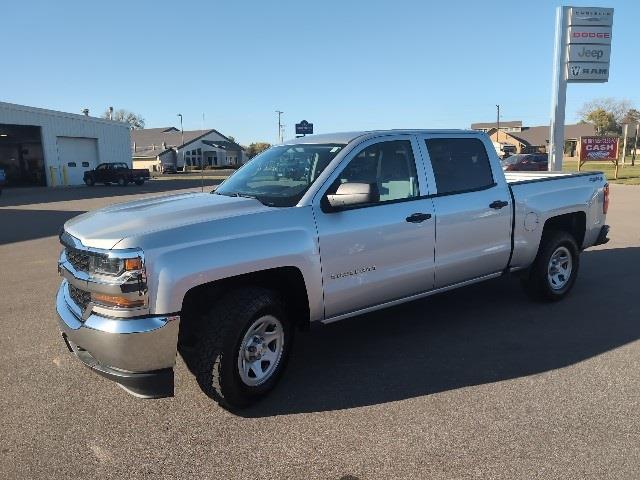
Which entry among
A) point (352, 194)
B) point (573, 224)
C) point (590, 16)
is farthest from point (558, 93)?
point (352, 194)

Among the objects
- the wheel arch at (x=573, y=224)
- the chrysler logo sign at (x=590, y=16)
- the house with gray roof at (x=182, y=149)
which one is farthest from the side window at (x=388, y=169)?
the house with gray roof at (x=182, y=149)

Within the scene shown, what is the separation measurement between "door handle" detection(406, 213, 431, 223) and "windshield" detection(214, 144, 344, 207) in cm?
82

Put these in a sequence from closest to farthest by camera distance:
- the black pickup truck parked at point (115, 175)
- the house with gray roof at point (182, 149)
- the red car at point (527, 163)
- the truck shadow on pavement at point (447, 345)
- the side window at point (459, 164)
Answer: the truck shadow on pavement at point (447, 345)
the side window at point (459, 164)
the red car at point (527, 163)
the black pickup truck parked at point (115, 175)
the house with gray roof at point (182, 149)

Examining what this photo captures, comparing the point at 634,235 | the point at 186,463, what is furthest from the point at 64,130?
the point at 186,463

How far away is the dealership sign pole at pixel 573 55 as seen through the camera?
19.5m

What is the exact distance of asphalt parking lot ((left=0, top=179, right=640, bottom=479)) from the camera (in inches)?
119

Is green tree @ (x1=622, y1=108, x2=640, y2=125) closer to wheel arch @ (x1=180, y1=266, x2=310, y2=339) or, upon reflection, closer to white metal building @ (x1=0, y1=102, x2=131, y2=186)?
white metal building @ (x1=0, y1=102, x2=131, y2=186)

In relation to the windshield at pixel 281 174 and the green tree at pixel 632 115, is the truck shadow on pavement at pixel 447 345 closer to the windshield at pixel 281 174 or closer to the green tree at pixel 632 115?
the windshield at pixel 281 174

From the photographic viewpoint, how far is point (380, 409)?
362cm

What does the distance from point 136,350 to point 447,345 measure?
2.80 m

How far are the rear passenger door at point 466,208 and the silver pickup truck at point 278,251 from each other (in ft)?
0.05

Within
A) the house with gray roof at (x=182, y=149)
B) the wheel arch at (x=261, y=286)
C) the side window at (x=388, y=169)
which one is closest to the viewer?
the wheel arch at (x=261, y=286)

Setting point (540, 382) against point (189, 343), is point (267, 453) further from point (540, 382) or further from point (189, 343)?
point (540, 382)

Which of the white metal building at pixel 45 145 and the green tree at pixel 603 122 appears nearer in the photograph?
the white metal building at pixel 45 145
